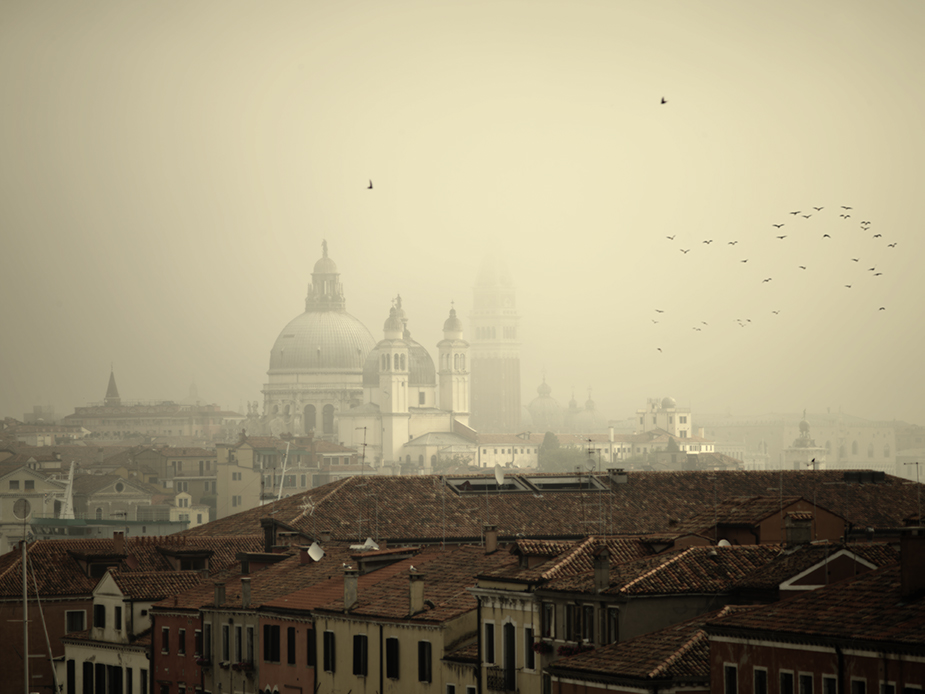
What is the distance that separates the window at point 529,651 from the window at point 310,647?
12.4ft

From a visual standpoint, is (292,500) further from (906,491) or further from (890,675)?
(890,675)

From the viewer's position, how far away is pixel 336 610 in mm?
19797

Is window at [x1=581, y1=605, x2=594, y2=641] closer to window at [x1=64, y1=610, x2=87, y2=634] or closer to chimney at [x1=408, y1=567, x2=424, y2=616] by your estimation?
chimney at [x1=408, y1=567, x2=424, y2=616]

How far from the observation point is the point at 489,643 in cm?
1784

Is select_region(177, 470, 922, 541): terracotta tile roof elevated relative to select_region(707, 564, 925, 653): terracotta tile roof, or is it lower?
elevated

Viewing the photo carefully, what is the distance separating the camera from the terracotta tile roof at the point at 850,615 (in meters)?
12.5

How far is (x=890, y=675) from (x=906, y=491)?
2182 centimetres

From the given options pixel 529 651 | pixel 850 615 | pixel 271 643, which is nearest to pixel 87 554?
pixel 271 643

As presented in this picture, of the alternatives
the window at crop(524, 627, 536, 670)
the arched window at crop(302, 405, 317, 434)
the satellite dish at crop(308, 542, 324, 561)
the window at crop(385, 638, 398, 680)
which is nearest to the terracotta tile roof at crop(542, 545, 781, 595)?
the window at crop(524, 627, 536, 670)

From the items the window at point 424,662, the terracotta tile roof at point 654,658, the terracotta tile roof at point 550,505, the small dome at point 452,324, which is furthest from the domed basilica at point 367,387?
the terracotta tile roof at point 654,658

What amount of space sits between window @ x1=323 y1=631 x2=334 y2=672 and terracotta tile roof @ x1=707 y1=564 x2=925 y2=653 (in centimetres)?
691

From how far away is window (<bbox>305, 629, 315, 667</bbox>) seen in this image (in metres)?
20.3

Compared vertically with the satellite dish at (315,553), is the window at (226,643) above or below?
below

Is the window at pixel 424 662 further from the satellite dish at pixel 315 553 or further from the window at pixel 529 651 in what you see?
the satellite dish at pixel 315 553
